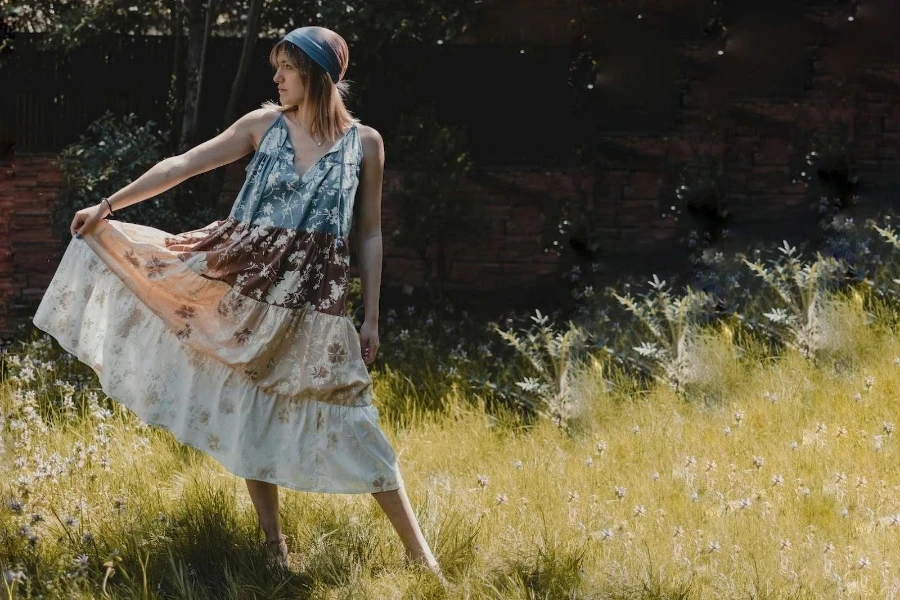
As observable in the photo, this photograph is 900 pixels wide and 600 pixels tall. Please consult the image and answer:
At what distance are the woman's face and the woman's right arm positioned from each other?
135 millimetres

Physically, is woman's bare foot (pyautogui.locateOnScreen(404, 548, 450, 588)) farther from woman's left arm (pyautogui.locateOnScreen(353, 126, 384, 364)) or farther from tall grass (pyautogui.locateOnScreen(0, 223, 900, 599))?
woman's left arm (pyautogui.locateOnScreen(353, 126, 384, 364))

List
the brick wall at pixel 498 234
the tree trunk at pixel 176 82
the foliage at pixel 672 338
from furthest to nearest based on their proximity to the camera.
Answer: the brick wall at pixel 498 234 → the tree trunk at pixel 176 82 → the foliage at pixel 672 338

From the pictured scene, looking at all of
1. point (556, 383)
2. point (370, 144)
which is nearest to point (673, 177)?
point (556, 383)

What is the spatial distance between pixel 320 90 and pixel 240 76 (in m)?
4.57

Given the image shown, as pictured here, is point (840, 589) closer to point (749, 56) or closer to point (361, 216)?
point (361, 216)

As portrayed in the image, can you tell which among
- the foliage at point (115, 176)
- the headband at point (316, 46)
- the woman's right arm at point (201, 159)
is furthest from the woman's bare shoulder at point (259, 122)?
the foliage at point (115, 176)

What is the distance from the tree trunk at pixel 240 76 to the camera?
7.65 meters

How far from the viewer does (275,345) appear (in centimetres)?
349

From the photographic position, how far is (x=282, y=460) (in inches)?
137

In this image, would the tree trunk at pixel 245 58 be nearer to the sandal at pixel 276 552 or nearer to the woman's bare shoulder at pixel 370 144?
the woman's bare shoulder at pixel 370 144

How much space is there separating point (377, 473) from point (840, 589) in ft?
5.26

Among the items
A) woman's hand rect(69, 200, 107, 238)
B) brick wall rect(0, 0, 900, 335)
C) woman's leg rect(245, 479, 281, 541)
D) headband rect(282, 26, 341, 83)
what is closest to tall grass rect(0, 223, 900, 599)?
woman's leg rect(245, 479, 281, 541)

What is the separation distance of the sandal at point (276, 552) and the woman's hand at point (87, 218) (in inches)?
52.6

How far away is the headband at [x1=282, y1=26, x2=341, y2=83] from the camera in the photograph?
135 inches
